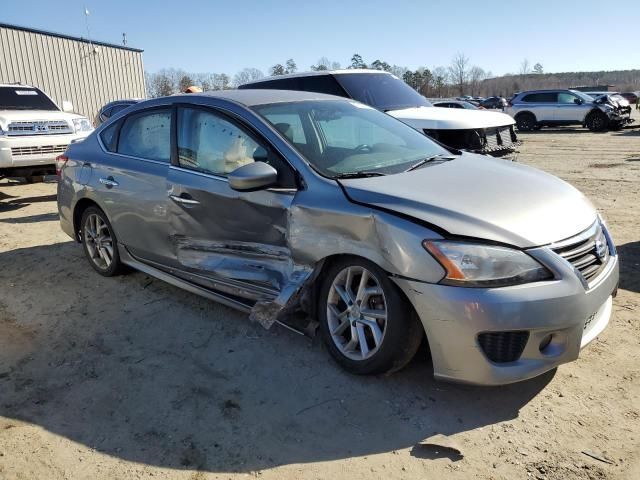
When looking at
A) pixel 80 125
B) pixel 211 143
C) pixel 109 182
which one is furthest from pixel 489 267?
pixel 80 125

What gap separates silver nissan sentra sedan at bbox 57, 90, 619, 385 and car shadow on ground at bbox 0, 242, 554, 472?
0.83ft

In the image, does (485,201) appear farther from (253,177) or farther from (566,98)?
(566,98)

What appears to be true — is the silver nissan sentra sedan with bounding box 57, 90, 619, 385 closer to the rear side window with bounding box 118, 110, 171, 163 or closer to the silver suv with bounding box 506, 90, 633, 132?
the rear side window with bounding box 118, 110, 171, 163

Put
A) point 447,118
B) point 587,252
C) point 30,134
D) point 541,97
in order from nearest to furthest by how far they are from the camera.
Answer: point 587,252
point 447,118
point 30,134
point 541,97

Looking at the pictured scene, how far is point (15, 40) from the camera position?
2034 cm

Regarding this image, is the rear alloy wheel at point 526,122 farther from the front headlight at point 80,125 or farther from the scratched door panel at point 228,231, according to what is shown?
the scratched door panel at point 228,231

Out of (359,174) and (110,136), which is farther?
(110,136)

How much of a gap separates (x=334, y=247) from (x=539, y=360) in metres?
1.22

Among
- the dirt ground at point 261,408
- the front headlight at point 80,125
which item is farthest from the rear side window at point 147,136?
the front headlight at point 80,125

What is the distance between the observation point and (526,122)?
24406mm

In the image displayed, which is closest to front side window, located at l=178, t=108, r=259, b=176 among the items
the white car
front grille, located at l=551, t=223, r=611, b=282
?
front grille, located at l=551, t=223, r=611, b=282

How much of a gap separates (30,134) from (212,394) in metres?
7.69

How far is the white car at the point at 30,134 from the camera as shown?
862 cm

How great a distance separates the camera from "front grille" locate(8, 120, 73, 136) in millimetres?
8828
